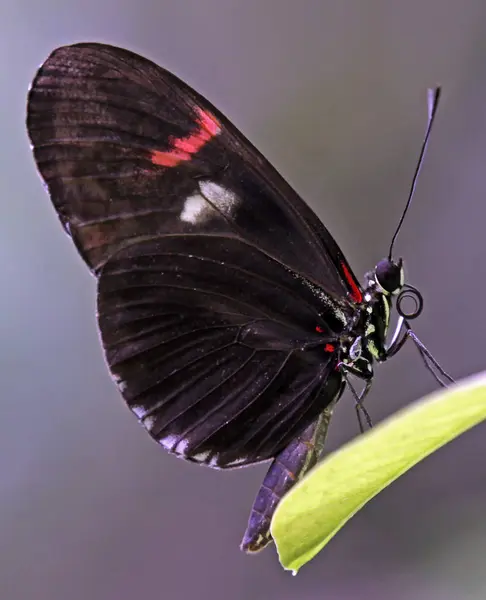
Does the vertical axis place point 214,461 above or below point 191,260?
below

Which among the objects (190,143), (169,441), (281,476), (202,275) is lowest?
(281,476)

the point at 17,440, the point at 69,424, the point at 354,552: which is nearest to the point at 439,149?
the point at 354,552

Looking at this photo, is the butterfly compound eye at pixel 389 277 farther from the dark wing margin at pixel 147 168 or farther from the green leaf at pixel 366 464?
the green leaf at pixel 366 464

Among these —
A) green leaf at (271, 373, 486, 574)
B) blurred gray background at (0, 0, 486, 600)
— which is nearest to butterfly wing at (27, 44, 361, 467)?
green leaf at (271, 373, 486, 574)

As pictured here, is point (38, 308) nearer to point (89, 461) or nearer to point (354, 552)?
point (89, 461)

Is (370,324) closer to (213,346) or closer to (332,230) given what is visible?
(213,346)

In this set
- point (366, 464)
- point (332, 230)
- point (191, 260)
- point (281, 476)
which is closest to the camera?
point (366, 464)

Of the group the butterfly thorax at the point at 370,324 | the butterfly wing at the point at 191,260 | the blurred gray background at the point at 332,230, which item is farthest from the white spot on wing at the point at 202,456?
the blurred gray background at the point at 332,230

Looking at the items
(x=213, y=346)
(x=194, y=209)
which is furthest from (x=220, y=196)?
(x=213, y=346)
